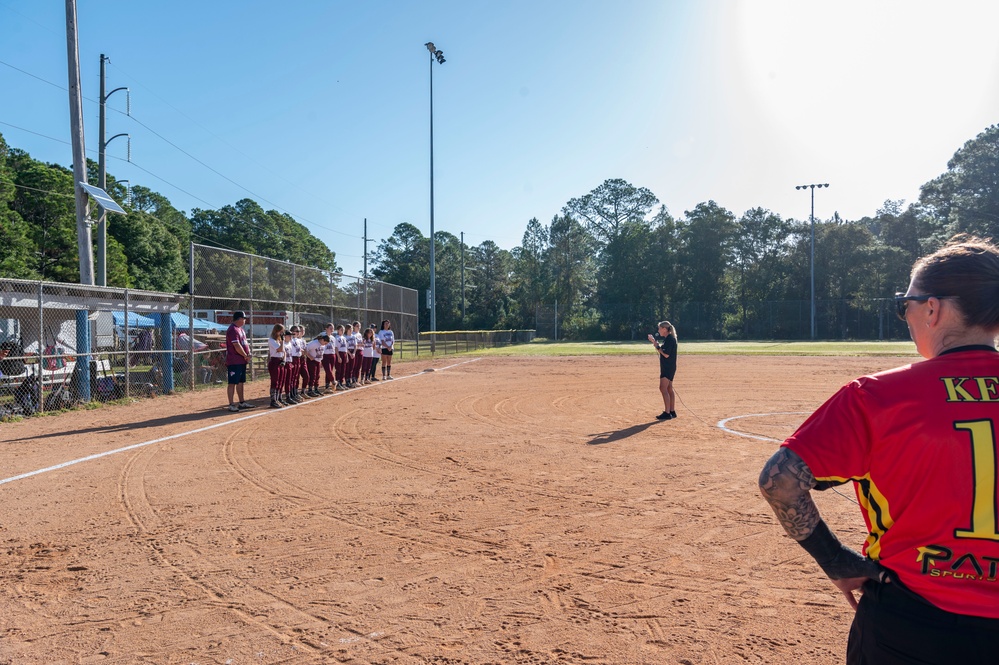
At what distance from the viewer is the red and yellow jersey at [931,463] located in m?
1.62

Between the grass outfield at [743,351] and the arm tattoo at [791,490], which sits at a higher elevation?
the arm tattoo at [791,490]

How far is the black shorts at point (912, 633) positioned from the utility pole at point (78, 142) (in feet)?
56.6

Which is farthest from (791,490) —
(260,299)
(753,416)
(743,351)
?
(743,351)

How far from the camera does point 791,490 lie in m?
1.87

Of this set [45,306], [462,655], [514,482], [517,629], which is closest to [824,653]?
[517,629]

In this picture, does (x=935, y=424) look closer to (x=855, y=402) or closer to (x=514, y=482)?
(x=855, y=402)

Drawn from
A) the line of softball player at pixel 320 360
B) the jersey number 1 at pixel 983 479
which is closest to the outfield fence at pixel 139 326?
the line of softball player at pixel 320 360

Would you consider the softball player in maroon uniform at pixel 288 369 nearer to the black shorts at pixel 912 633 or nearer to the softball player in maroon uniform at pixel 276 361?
the softball player in maroon uniform at pixel 276 361

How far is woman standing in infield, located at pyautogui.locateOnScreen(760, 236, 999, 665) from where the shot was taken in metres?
1.62

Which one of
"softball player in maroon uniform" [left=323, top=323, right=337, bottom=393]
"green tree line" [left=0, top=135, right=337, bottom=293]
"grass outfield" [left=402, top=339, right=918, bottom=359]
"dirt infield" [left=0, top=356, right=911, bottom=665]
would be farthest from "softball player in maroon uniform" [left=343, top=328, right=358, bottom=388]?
"green tree line" [left=0, top=135, right=337, bottom=293]

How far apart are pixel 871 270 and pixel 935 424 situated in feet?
243

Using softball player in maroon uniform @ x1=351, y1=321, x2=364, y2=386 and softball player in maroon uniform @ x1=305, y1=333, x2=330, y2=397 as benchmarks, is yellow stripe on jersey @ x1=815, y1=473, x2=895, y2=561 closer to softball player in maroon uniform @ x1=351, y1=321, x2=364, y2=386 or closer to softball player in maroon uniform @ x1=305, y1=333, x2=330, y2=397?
softball player in maroon uniform @ x1=305, y1=333, x2=330, y2=397

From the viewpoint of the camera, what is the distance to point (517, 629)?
146 inches

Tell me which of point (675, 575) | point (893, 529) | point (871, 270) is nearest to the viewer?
point (893, 529)
